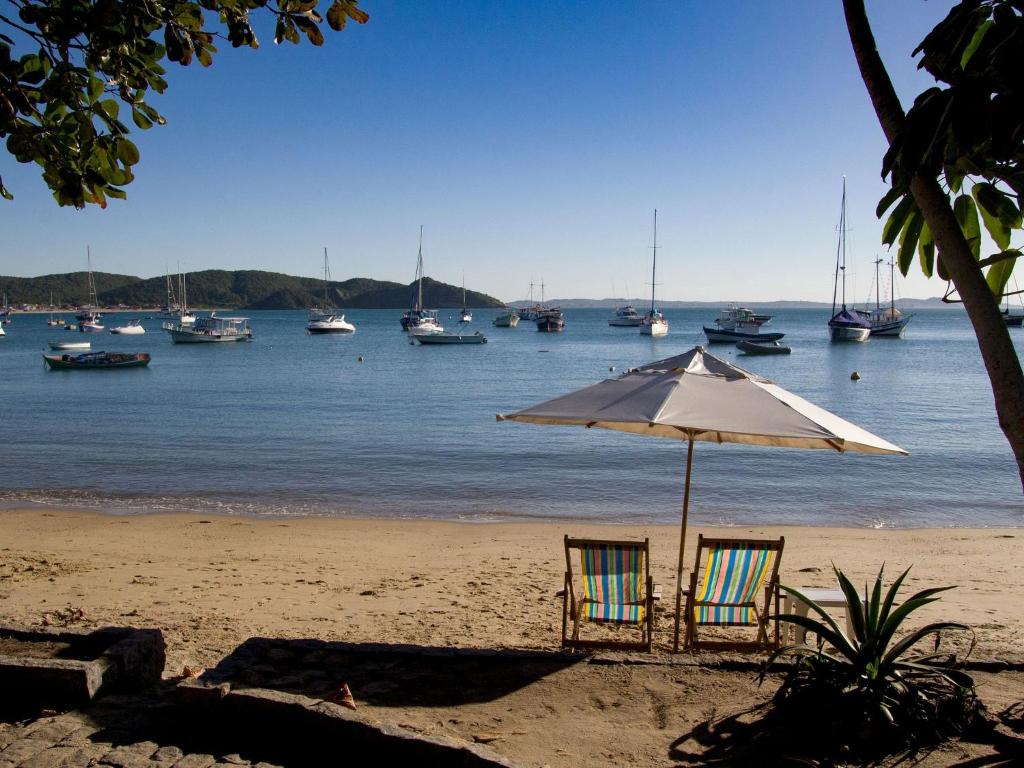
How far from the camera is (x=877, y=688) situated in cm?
386

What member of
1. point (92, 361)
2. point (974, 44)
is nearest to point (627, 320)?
point (92, 361)

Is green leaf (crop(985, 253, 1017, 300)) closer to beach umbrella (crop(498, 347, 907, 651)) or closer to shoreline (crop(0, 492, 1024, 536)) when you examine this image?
beach umbrella (crop(498, 347, 907, 651))

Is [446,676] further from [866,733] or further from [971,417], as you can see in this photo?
[971,417]

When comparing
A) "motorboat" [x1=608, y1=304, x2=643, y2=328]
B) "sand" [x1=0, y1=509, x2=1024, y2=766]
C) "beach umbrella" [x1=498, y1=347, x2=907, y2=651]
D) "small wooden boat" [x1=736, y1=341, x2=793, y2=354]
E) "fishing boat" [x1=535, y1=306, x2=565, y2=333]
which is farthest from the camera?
"motorboat" [x1=608, y1=304, x2=643, y2=328]

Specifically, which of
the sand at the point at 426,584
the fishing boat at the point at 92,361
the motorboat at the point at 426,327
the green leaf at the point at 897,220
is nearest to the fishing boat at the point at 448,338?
the motorboat at the point at 426,327

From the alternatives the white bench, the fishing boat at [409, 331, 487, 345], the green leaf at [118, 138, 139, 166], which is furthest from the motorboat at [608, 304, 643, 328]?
the green leaf at [118, 138, 139, 166]

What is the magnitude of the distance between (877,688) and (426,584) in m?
4.94

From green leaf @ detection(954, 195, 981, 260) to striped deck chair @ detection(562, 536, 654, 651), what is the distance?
2.70 metres

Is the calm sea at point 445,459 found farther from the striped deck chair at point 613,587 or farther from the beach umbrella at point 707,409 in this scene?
the beach umbrella at point 707,409

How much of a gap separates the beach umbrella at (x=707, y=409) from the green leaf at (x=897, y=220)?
4.48ft

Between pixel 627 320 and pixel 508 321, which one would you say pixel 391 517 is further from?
pixel 627 320

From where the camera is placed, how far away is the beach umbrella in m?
4.77

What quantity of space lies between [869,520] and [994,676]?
28.9ft

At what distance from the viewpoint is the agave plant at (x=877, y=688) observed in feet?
12.2
